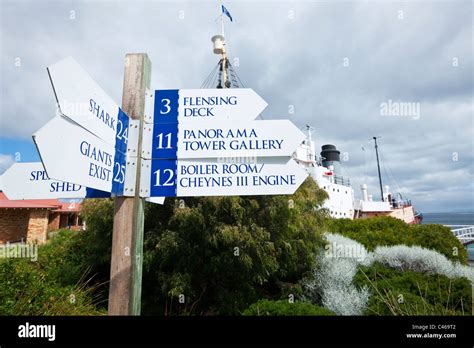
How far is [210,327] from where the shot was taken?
158 cm

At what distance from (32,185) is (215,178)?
1.36 metres

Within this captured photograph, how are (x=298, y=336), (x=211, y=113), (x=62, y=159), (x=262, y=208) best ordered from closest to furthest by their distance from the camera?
(x=62, y=159) < (x=298, y=336) < (x=211, y=113) < (x=262, y=208)

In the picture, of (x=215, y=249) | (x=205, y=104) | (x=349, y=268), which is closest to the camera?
(x=205, y=104)

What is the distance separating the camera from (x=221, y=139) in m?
2.04

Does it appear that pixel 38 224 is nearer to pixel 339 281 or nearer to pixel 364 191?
pixel 339 281

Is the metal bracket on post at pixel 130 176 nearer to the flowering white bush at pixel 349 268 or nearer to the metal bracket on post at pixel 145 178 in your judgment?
the metal bracket on post at pixel 145 178

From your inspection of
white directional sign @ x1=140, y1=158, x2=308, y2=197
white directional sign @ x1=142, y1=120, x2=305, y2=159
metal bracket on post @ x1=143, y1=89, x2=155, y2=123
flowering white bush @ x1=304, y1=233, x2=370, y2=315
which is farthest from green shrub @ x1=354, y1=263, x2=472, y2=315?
metal bracket on post @ x1=143, y1=89, x2=155, y2=123

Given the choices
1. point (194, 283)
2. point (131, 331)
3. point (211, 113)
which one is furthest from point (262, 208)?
point (131, 331)

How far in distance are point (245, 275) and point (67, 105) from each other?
4893mm

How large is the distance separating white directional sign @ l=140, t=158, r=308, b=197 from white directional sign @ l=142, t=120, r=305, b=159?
0.07 meters

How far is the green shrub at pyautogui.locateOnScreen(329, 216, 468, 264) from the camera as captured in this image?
9602mm

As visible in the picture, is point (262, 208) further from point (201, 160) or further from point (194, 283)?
point (201, 160)

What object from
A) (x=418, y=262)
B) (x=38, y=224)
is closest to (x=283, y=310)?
(x=418, y=262)

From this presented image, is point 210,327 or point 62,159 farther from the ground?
point 62,159
